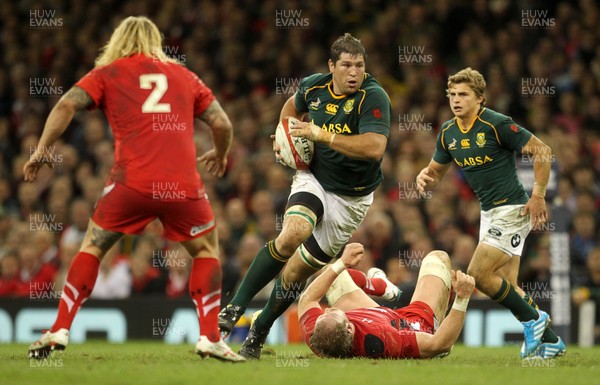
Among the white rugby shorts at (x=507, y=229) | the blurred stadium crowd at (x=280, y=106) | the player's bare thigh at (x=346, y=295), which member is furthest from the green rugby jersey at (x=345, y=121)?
the blurred stadium crowd at (x=280, y=106)

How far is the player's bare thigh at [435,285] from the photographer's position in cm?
921

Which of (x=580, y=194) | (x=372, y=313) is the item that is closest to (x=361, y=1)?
(x=580, y=194)

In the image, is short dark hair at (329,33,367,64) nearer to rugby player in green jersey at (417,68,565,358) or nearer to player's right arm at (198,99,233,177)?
rugby player in green jersey at (417,68,565,358)

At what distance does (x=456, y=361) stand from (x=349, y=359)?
2.97 ft

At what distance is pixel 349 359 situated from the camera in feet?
27.9

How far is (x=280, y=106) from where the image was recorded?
53.9 feet

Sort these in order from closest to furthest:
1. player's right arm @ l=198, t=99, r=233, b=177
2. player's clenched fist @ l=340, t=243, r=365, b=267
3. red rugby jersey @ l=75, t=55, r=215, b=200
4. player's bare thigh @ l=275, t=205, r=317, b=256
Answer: red rugby jersey @ l=75, t=55, r=215, b=200, player's right arm @ l=198, t=99, r=233, b=177, player's bare thigh @ l=275, t=205, r=317, b=256, player's clenched fist @ l=340, t=243, r=365, b=267

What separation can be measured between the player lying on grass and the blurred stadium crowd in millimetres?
→ 3633

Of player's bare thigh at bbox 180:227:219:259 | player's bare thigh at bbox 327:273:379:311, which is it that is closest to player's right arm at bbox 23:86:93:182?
player's bare thigh at bbox 180:227:219:259

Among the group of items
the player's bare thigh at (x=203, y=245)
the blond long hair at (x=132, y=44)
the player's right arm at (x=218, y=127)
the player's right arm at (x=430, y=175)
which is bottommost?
the player's bare thigh at (x=203, y=245)

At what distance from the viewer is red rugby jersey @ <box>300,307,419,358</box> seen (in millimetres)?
8500

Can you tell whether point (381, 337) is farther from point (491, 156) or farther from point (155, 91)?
point (155, 91)

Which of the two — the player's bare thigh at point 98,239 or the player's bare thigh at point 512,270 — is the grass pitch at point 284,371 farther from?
the player's bare thigh at point 512,270

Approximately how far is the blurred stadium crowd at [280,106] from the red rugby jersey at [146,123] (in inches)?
228
